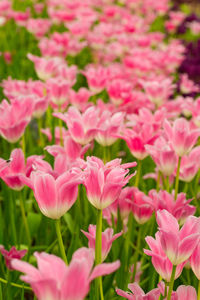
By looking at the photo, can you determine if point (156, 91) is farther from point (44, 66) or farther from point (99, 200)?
point (99, 200)

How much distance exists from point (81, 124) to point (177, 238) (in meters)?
0.78

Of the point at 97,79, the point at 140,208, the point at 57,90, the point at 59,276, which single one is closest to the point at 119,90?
the point at 97,79

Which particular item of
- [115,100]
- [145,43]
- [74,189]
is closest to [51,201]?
[74,189]

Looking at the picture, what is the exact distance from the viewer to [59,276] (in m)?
0.77

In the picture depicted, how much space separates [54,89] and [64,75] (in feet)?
1.39

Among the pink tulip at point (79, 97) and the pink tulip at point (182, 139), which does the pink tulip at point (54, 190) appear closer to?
the pink tulip at point (182, 139)

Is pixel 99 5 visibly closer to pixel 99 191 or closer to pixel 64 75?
pixel 64 75

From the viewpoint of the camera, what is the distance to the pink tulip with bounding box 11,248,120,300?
2.39 feet

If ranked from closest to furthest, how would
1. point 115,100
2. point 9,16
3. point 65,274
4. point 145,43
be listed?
1. point 65,274
2. point 115,100
3. point 145,43
4. point 9,16

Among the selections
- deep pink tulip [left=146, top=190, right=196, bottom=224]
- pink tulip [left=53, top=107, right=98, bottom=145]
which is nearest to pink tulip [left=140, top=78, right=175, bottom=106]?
pink tulip [left=53, top=107, right=98, bottom=145]

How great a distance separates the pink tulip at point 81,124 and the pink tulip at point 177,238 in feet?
2.26

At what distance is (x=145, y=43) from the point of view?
470 cm

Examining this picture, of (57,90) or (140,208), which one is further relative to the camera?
(57,90)

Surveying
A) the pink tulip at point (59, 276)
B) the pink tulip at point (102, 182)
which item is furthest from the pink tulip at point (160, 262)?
the pink tulip at point (59, 276)
